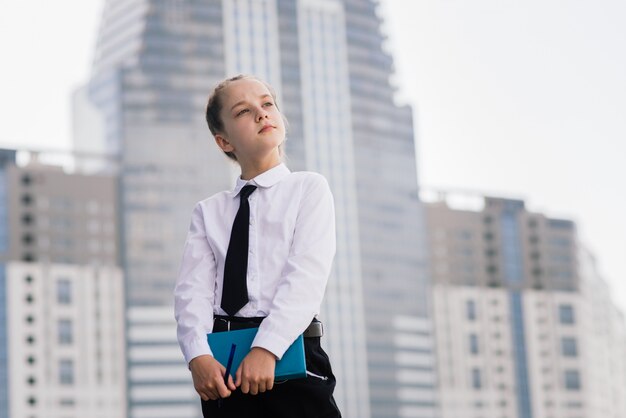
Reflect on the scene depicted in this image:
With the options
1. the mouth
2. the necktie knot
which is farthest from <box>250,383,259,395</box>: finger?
the mouth

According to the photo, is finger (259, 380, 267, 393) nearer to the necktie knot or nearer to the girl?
the girl

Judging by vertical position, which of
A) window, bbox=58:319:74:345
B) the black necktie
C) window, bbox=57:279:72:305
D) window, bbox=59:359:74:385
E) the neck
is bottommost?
the black necktie

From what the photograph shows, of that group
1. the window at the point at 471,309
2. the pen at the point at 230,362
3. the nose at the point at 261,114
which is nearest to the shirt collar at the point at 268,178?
the nose at the point at 261,114

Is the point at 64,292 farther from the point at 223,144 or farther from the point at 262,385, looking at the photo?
the point at 262,385

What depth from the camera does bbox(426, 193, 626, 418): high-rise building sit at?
281ft

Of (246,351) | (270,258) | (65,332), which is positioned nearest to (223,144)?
(270,258)

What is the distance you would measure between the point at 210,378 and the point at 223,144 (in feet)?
1.83

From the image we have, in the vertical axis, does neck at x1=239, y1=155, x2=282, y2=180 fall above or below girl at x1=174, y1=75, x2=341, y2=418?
above

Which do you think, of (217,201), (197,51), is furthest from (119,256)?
A: (217,201)

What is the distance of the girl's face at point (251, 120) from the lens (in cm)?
268

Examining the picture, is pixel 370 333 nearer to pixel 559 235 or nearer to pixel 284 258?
pixel 559 235

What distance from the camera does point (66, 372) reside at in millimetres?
73312

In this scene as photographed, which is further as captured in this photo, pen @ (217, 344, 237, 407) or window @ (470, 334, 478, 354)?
window @ (470, 334, 478, 354)

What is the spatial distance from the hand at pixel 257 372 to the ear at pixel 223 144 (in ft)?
1.72
